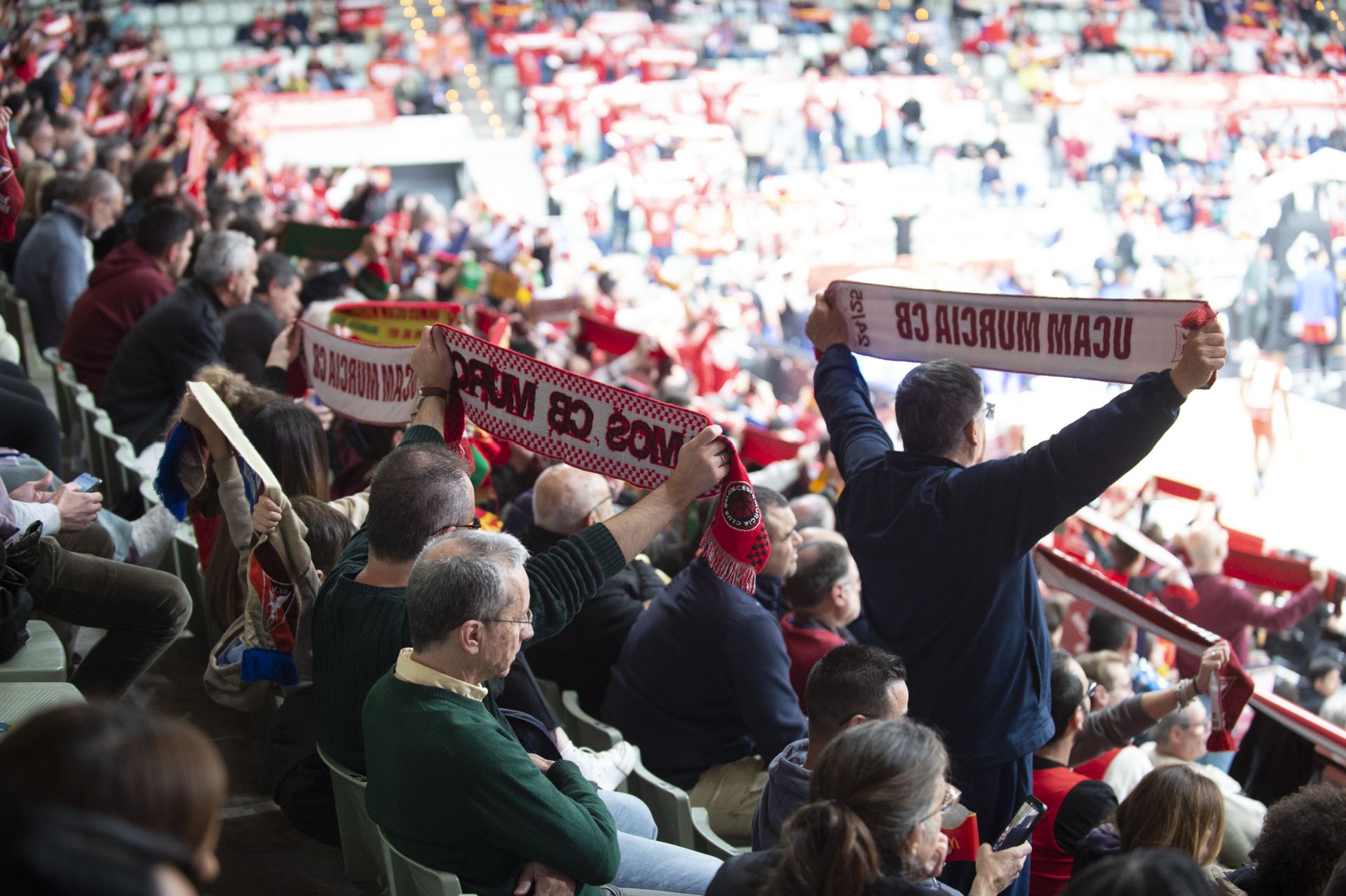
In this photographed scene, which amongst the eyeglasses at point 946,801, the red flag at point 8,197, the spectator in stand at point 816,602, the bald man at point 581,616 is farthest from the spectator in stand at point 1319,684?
the red flag at point 8,197

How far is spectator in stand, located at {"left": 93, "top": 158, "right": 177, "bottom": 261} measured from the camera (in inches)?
239

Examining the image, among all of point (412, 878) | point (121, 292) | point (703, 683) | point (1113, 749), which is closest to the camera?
point (412, 878)

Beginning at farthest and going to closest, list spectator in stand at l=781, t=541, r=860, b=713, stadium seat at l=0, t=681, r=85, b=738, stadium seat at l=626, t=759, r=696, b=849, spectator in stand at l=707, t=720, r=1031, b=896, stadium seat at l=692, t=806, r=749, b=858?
spectator in stand at l=781, t=541, r=860, b=713, stadium seat at l=626, t=759, r=696, b=849, stadium seat at l=692, t=806, r=749, b=858, stadium seat at l=0, t=681, r=85, b=738, spectator in stand at l=707, t=720, r=1031, b=896

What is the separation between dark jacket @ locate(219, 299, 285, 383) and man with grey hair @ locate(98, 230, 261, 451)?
0.20 feet

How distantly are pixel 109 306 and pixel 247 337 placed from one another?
0.64 metres

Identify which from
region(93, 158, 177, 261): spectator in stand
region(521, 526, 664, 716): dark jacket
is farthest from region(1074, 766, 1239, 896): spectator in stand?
region(93, 158, 177, 261): spectator in stand

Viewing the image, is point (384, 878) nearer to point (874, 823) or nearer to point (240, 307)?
point (874, 823)

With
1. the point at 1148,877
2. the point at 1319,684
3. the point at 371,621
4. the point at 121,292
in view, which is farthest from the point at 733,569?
the point at 1319,684

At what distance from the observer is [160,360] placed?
4613mm

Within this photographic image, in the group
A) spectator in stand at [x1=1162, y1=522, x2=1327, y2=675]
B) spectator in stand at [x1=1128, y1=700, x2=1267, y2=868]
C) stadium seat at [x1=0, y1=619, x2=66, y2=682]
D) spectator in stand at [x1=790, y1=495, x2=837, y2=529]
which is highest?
stadium seat at [x1=0, y1=619, x2=66, y2=682]

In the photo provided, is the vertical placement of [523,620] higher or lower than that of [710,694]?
higher

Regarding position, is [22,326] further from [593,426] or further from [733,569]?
[733,569]

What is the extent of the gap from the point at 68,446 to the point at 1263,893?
4.92m

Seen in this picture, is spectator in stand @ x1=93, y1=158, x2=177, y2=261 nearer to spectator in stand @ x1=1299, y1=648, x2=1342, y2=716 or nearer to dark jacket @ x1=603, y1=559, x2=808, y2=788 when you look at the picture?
dark jacket @ x1=603, y1=559, x2=808, y2=788
